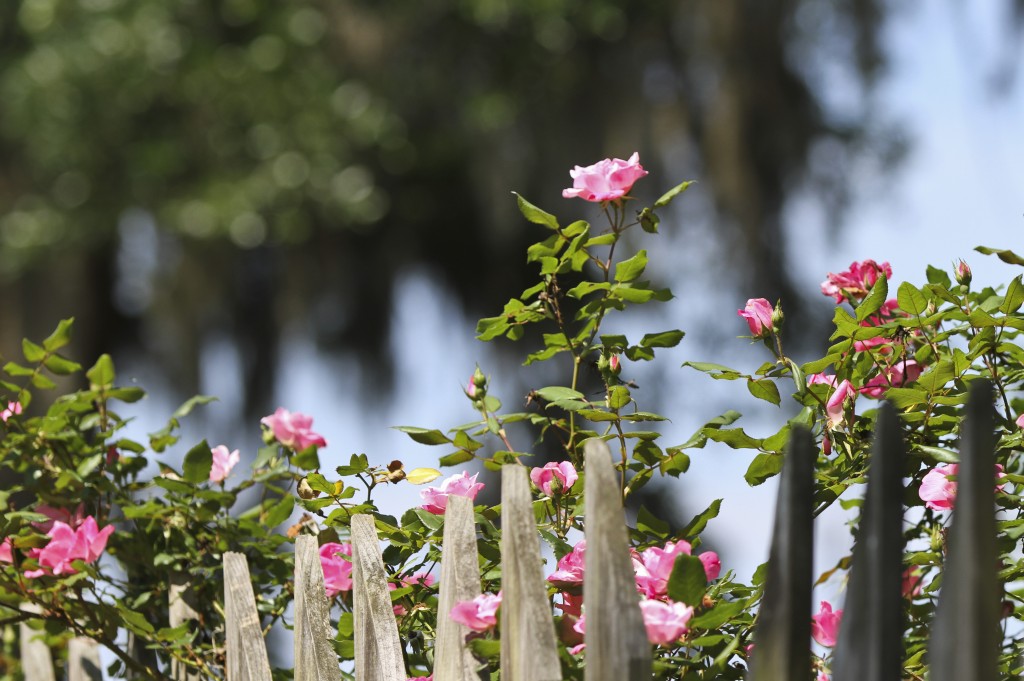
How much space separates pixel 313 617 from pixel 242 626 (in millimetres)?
115

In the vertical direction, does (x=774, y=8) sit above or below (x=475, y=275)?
above

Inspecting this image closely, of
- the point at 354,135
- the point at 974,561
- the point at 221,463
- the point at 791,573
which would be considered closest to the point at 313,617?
the point at 221,463

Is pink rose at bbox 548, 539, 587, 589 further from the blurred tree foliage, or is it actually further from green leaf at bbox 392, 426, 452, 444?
the blurred tree foliage

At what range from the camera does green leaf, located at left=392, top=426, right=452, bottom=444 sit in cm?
103

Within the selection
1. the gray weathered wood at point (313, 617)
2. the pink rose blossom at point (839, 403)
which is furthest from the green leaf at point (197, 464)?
the pink rose blossom at point (839, 403)

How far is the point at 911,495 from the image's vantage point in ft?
3.14

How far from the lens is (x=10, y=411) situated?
1.31 meters

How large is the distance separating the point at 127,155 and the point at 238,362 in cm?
124

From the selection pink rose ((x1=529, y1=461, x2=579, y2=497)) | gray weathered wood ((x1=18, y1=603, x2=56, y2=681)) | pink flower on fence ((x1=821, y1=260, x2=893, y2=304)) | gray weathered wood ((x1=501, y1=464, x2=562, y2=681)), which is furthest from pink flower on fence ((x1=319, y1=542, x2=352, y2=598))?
gray weathered wood ((x1=18, y1=603, x2=56, y2=681))

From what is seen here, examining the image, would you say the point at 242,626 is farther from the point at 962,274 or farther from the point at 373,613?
the point at 962,274

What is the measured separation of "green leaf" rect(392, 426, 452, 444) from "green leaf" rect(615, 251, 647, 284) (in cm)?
22

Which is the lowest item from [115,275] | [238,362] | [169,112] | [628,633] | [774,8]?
[628,633]

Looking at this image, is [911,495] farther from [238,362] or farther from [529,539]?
[238,362]

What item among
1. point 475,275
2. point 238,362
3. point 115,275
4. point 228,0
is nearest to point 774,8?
point 475,275
